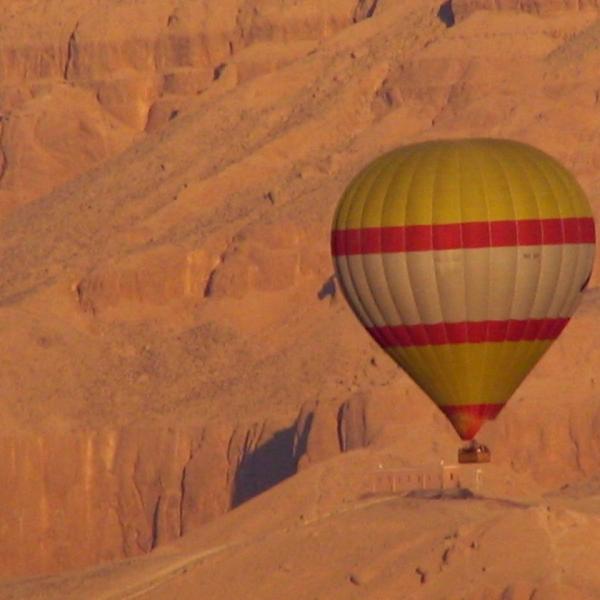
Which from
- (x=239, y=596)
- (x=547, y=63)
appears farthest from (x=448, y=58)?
(x=239, y=596)

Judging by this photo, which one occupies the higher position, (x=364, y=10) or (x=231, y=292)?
(x=364, y=10)

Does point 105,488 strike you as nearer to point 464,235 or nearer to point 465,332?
point 465,332

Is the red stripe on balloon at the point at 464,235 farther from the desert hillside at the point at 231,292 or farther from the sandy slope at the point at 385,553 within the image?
the desert hillside at the point at 231,292

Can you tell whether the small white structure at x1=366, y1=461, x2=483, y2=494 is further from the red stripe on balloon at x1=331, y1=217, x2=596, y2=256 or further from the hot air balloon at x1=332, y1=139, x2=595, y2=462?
the red stripe on balloon at x1=331, y1=217, x2=596, y2=256

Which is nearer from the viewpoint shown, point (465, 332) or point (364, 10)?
point (465, 332)

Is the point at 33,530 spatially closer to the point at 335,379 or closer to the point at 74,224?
the point at 335,379

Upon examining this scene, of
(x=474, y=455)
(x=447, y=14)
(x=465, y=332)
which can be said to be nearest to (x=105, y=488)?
(x=447, y=14)
